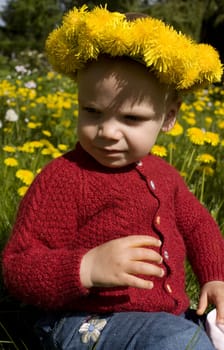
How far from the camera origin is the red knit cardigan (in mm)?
1080

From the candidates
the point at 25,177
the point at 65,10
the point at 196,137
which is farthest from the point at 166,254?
the point at 65,10

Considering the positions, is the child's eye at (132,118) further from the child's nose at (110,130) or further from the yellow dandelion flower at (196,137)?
the yellow dandelion flower at (196,137)

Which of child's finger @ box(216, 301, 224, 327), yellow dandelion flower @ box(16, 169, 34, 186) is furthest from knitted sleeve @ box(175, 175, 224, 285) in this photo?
yellow dandelion flower @ box(16, 169, 34, 186)

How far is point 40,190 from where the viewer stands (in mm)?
1170

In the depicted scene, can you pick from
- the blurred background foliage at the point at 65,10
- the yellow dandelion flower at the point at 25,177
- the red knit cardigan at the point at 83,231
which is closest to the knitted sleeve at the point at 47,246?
the red knit cardigan at the point at 83,231

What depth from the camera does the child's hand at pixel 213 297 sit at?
1174 millimetres

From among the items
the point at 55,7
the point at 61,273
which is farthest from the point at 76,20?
the point at 55,7

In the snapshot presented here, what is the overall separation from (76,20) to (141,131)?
0.28 m

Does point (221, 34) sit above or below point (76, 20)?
above

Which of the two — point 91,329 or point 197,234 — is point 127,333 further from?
point 197,234

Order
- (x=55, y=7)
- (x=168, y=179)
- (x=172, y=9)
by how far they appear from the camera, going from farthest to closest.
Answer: (x=55, y=7) < (x=172, y=9) < (x=168, y=179)

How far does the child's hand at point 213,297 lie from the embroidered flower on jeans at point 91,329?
229 millimetres

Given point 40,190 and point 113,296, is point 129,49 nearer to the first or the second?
point 40,190

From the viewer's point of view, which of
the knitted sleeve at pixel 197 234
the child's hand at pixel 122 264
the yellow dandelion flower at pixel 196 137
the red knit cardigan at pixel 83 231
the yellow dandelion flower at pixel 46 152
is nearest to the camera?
the child's hand at pixel 122 264
